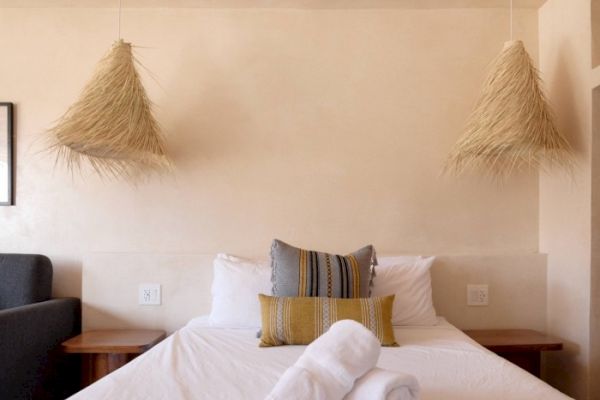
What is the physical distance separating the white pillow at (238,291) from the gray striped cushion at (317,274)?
158 millimetres

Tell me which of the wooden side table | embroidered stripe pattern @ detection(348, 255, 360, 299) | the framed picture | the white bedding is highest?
the framed picture

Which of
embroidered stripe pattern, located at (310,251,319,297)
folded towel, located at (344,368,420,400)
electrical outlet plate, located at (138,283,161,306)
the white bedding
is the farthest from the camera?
electrical outlet plate, located at (138,283,161,306)

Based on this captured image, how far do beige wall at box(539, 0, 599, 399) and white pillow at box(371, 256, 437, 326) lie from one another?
66 cm

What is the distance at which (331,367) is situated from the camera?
1.12m

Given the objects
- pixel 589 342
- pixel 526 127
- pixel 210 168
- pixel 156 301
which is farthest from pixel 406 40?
pixel 156 301

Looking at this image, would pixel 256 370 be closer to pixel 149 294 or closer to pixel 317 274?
pixel 317 274

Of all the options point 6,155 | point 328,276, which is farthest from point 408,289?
point 6,155

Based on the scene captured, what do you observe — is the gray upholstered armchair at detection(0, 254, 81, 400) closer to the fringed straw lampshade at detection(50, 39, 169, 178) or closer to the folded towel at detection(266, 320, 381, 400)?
the fringed straw lampshade at detection(50, 39, 169, 178)

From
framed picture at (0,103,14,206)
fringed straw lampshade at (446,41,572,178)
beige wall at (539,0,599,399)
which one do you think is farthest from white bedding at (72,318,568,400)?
framed picture at (0,103,14,206)

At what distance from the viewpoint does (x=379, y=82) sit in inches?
97.8

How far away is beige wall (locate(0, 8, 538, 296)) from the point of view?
8.09 ft

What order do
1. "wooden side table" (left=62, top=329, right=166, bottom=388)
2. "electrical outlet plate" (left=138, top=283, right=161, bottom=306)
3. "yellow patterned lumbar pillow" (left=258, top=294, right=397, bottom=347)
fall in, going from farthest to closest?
"electrical outlet plate" (left=138, top=283, right=161, bottom=306)
"wooden side table" (left=62, top=329, right=166, bottom=388)
"yellow patterned lumbar pillow" (left=258, top=294, right=397, bottom=347)

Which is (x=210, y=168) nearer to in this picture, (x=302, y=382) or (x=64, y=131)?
(x=64, y=131)

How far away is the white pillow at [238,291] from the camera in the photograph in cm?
207
